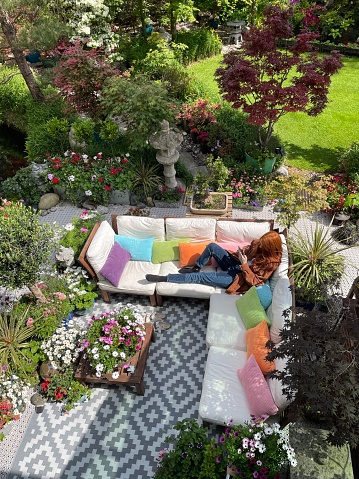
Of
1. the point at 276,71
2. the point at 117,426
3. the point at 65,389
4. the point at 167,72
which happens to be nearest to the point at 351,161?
the point at 276,71

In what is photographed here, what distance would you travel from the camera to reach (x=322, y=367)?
3.12 metres

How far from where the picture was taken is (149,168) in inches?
308

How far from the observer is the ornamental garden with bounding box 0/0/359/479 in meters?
4.44

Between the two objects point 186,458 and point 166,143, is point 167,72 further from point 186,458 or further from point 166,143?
point 186,458

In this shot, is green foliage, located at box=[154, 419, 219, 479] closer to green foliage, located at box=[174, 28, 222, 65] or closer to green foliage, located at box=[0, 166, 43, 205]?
green foliage, located at box=[0, 166, 43, 205]

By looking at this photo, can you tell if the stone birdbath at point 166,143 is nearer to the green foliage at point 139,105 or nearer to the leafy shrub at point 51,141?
the green foliage at point 139,105

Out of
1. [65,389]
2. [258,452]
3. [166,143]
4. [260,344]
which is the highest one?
[166,143]

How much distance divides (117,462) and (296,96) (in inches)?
258

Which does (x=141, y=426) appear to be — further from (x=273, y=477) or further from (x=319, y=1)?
(x=319, y=1)

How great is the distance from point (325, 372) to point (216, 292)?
249 centimetres

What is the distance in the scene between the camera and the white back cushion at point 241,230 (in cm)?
582

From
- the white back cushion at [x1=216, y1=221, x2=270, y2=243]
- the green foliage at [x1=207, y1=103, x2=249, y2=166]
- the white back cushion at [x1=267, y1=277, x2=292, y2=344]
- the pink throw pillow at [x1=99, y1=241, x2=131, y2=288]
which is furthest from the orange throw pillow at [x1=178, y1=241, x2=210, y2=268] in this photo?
the green foliage at [x1=207, y1=103, x2=249, y2=166]

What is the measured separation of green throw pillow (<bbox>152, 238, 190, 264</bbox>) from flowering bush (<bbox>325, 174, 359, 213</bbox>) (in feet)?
10.3

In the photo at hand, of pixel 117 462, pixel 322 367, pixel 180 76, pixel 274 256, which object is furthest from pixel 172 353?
pixel 180 76
